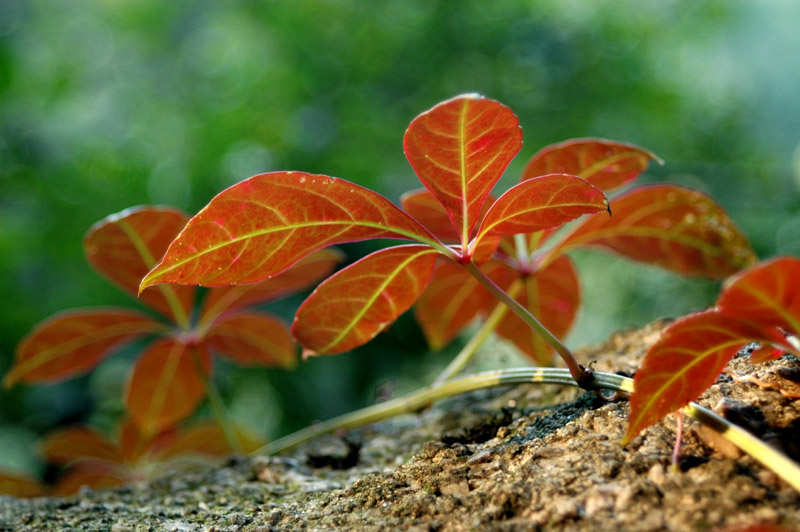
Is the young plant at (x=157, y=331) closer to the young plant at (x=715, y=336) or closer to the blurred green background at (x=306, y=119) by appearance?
the young plant at (x=715, y=336)

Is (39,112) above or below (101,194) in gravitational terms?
above

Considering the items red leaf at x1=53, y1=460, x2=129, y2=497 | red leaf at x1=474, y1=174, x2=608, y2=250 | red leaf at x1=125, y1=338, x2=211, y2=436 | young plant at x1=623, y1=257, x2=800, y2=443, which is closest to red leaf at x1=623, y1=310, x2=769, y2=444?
young plant at x1=623, y1=257, x2=800, y2=443

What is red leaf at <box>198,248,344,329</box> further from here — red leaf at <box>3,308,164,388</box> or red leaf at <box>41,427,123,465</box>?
red leaf at <box>41,427,123,465</box>

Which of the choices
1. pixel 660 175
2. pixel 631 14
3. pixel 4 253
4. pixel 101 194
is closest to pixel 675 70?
pixel 631 14

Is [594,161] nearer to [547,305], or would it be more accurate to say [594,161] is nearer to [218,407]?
[547,305]

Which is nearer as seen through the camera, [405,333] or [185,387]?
[185,387]

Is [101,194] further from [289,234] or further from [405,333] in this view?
[289,234]
